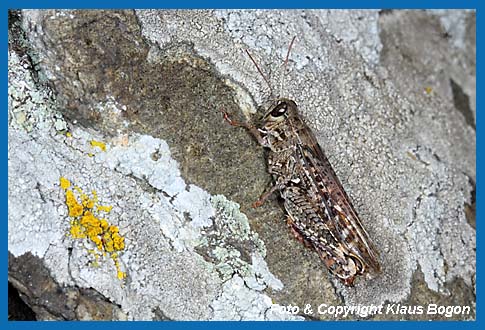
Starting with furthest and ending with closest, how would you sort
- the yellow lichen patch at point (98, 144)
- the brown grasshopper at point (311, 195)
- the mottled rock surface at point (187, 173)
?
the brown grasshopper at point (311, 195) < the yellow lichen patch at point (98, 144) < the mottled rock surface at point (187, 173)

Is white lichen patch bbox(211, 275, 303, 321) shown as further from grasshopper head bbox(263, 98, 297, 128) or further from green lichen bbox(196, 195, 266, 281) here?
grasshopper head bbox(263, 98, 297, 128)

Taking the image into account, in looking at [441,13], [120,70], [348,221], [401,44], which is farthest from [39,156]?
[441,13]

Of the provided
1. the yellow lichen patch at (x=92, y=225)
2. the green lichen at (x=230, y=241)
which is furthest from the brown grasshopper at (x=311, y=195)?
the yellow lichen patch at (x=92, y=225)

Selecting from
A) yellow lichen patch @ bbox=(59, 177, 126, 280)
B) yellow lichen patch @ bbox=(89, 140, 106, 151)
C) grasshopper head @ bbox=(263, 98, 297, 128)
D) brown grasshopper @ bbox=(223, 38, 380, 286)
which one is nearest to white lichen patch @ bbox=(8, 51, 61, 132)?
yellow lichen patch @ bbox=(89, 140, 106, 151)

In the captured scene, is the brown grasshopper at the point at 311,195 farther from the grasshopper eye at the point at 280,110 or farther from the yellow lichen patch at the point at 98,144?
the yellow lichen patch at the point at 98,144

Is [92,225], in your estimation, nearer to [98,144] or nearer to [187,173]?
[98,144]

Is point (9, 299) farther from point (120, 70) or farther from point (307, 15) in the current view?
point (307, 15)
